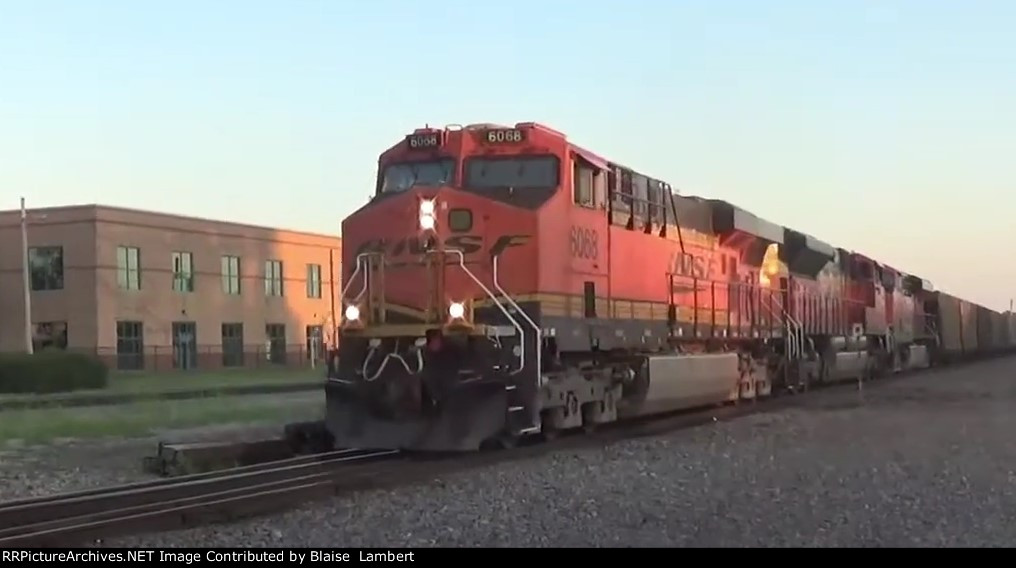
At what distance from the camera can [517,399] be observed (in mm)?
12453

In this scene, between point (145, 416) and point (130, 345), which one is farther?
point (130, 345)

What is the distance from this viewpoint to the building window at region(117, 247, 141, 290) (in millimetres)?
49906

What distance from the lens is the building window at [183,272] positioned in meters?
52.8

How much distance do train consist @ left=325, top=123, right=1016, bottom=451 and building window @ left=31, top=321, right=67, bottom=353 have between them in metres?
38.6

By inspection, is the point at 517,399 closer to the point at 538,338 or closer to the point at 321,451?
the point at 538,338

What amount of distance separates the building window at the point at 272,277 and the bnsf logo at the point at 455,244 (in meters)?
46.2

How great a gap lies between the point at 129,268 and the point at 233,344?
728 centimetres

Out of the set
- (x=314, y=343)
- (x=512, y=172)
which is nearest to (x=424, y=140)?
(x=512, y=172)

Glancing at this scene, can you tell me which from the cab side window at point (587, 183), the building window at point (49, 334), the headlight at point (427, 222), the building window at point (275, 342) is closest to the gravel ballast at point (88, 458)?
the headlight at point (427, 222)

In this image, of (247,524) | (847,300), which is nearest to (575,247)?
(247,524)

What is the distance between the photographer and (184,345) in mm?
52906

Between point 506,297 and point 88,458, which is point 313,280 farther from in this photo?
point 506,297

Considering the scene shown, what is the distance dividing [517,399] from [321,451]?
2868 mm

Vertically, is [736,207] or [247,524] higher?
[736,207]
